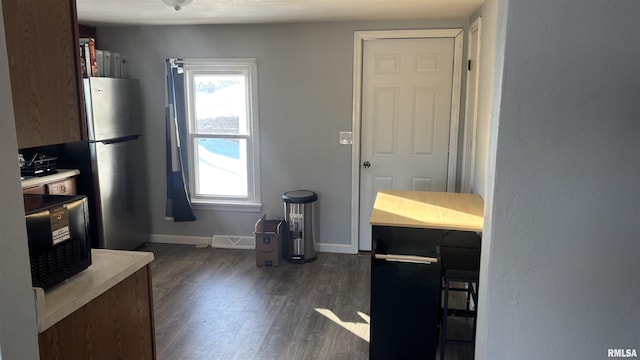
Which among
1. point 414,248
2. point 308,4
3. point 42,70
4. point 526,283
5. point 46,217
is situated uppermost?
point 308,4

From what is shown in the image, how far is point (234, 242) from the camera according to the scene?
16.1 feet

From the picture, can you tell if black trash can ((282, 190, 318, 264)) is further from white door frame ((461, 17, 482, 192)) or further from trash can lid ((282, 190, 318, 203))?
white door frame ((461, 17, 482, 192))

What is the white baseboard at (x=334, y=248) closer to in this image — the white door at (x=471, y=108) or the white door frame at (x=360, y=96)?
the white door frame at (x=360, y=96)

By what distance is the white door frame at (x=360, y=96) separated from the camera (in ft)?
13.8

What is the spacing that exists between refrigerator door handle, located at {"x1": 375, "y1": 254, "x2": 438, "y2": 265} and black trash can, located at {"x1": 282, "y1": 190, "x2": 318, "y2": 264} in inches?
73.8

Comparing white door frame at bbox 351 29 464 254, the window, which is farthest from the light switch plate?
the window

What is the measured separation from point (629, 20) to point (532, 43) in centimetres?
24

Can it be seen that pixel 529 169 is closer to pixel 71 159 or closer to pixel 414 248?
pixel 414 248

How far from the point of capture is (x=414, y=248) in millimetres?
2658

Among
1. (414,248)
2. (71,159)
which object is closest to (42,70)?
(414,248)

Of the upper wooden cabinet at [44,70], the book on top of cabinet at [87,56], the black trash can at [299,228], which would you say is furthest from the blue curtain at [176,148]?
the upper wooden cabinet at [44,70]

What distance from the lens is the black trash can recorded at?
14.6 feet

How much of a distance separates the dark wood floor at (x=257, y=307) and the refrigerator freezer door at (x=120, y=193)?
1.22 ft

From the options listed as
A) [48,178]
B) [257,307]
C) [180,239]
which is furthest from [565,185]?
[180,239]
